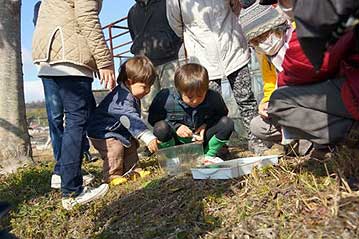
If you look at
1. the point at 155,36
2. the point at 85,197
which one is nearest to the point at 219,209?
the point at 85,197

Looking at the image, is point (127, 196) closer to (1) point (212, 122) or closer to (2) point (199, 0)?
(1) point (212, 122)

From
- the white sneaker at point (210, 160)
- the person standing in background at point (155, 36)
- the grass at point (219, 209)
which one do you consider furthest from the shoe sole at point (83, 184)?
the person standing in background at point (155, 36)

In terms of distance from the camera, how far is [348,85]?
1.87 m

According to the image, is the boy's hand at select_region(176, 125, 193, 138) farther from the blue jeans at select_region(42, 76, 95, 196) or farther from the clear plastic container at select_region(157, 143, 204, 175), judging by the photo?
the blue jeans at select_region(42, 76, 95, 196)

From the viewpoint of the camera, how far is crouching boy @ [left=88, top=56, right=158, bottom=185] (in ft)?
10.6

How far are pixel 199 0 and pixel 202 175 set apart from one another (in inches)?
58.0

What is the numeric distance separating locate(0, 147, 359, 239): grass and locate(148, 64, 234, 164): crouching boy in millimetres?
411

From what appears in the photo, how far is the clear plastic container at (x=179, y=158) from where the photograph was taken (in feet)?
10.4

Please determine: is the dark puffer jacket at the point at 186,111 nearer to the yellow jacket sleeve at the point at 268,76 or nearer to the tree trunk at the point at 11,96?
the yellow jacket sleeve at the point at 268,76

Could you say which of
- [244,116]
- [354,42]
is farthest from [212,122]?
[354,42]

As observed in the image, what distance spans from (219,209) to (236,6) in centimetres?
193

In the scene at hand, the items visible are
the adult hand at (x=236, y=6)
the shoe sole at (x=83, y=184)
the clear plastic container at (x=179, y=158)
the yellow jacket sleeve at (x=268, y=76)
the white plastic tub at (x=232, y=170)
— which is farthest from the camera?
the adult hand at (x=236, y=6)

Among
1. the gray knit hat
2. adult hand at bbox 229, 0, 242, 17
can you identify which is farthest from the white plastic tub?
adult hand at bbox 229, 0, 242, 17

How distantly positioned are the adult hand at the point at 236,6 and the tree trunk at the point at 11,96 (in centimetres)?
218
